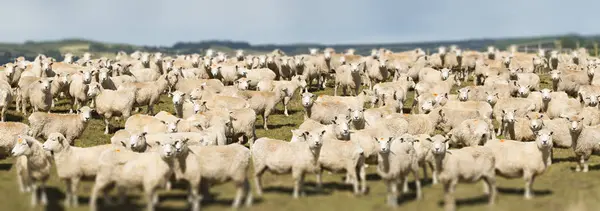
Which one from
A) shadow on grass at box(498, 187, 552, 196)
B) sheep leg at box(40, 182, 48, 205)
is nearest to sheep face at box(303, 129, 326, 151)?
shadow on grass at box(498, 187, 552, 196)

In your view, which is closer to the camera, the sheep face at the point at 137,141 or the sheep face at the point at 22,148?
the sheep face at the point at 22,148

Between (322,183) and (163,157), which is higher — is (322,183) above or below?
below

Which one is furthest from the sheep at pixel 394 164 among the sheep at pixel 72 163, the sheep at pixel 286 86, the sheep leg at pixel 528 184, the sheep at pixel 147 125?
the sheep at pixel 286 86

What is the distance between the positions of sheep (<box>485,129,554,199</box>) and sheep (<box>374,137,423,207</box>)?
214 centimetres

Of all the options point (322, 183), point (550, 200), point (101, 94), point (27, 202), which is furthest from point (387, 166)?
point (101, 94)

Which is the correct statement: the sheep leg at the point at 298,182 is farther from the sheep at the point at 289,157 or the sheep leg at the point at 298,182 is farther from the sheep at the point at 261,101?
the sheep at the point at 261,101

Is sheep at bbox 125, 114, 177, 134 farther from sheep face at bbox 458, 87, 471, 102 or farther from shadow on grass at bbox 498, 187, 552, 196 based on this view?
sheep face at bbox 458, 87, 471, 102

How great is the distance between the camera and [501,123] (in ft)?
82.7

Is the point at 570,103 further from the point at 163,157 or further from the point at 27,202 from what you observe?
the point at 27,202

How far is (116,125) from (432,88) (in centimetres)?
1456

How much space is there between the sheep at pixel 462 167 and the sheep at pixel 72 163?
7839 millimetres

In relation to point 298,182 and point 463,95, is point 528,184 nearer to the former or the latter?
point 298,182

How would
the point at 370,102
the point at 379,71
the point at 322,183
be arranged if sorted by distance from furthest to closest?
1. the point at 379,71
2. the point at 370,102
3. the point at 322,183

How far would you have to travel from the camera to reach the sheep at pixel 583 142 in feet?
64.2
